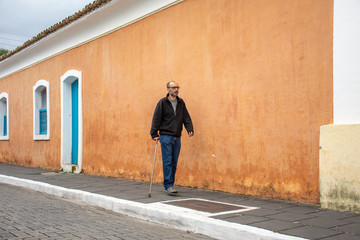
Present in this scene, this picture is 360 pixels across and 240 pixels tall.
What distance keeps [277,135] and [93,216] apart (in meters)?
2.76

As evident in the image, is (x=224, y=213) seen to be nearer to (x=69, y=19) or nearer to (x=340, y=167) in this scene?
(x=340, y=167)

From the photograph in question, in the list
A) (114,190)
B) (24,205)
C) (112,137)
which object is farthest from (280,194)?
(112,137)

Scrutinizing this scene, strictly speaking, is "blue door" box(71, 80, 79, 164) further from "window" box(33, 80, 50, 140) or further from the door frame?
"window" box(33, 80, 50, 140)

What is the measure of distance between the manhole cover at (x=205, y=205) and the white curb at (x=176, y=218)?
12.2 inches

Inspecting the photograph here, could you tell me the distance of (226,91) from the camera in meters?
6.59

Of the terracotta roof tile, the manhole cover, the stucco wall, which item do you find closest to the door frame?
the terracotta roof tile

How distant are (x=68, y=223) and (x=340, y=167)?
3.31 meters

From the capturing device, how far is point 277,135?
5793 millimetres

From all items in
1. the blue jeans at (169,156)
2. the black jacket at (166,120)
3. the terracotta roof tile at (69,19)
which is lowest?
the blue jeans at (169,156)

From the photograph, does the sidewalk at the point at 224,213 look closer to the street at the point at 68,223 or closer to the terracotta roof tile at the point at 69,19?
the street at the point at 68,223

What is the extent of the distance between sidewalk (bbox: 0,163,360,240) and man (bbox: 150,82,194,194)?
41cm

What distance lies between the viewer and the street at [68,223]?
14.2 feet

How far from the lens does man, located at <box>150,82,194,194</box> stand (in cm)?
644

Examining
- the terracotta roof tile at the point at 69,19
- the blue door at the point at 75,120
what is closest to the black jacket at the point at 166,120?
the terracotta roof tile at the point at 69,19
